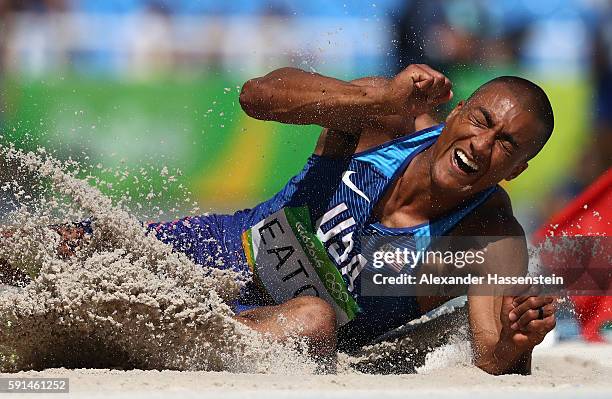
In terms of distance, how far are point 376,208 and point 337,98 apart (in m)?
0.38

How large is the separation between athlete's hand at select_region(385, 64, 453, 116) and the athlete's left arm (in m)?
0.48

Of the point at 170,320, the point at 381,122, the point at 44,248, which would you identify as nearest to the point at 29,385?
the point at 170,320

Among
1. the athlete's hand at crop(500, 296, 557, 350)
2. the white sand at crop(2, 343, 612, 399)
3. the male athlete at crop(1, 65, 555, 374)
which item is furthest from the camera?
the male athlete at crop(1, 65, 555, 374)

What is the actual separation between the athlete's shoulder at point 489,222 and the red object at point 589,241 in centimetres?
119

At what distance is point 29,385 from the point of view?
192cm

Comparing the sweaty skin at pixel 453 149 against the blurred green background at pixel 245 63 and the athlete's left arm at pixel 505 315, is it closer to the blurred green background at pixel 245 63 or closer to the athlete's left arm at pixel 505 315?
the athlete's left arm at pixel 505 315

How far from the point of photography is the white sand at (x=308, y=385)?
1791 millimetres

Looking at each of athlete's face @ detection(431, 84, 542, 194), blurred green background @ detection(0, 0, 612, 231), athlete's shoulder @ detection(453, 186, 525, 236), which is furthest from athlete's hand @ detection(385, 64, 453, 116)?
blurred green background @ detection(0, 0, 612, 231)

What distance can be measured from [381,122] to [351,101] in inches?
9.4

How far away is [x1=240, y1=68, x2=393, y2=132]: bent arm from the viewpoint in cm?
251

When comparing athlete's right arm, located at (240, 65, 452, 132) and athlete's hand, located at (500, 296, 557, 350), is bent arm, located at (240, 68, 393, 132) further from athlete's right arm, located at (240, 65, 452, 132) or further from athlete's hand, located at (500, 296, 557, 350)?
athlete's hand, located at (500, 296, 557, 350)

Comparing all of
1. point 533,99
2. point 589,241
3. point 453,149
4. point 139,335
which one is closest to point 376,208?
point 453,149

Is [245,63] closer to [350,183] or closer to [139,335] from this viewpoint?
[350,183]

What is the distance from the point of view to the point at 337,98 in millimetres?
2541
